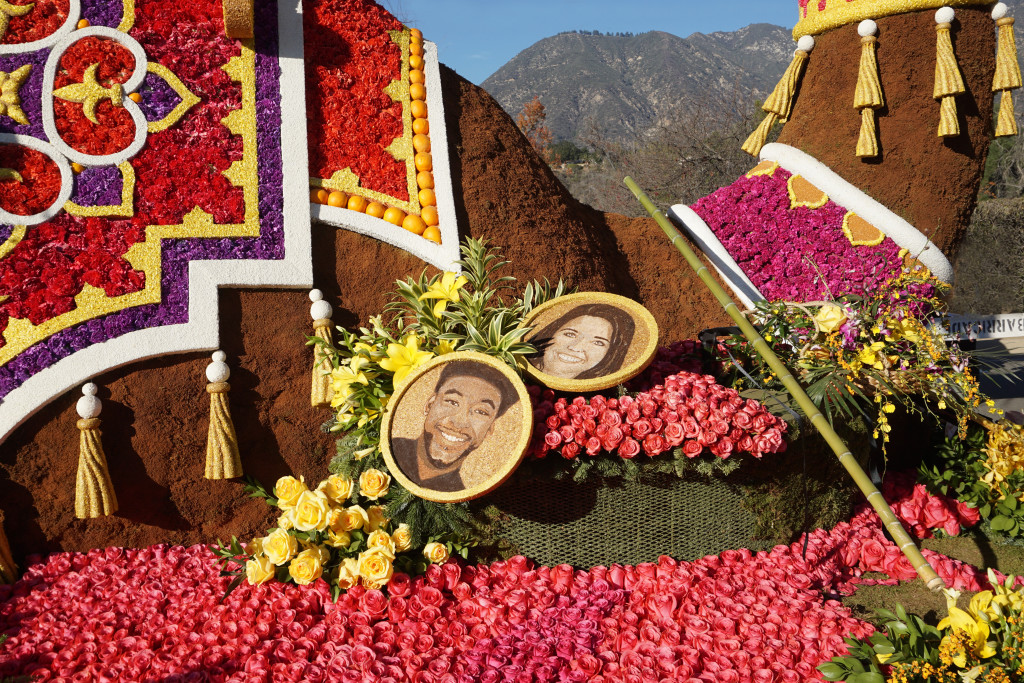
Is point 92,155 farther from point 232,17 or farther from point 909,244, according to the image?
point 909,244

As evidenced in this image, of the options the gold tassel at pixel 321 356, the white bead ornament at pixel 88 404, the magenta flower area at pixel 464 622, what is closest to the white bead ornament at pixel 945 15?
the magenta flower area at pixel 464 622

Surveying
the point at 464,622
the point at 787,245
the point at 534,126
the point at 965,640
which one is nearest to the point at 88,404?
the point at 464,622

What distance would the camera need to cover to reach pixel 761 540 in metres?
3.00

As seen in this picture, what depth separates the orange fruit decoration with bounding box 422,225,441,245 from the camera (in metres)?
3.45

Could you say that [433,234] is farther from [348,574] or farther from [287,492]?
[348,574]

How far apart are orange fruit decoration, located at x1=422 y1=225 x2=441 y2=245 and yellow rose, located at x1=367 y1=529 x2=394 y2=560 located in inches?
57.9

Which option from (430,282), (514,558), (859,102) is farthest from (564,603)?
(859,102)

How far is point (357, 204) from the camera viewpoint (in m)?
3.40

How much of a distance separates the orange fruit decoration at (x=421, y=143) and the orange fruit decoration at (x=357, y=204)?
42 cm

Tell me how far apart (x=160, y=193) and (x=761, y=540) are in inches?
125

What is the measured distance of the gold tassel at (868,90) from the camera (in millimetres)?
4109

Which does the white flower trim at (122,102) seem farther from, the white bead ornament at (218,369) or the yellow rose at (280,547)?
the yellow rose at (280,547)

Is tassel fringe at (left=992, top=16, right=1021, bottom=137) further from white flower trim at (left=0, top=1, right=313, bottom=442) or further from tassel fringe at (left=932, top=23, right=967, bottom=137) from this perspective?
white flower trim at (left=0, top=1, right=313, bottom=442)

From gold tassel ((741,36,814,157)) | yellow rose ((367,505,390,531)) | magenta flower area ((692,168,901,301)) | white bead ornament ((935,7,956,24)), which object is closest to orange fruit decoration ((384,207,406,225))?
yellow rose ((367,505,390,531))
